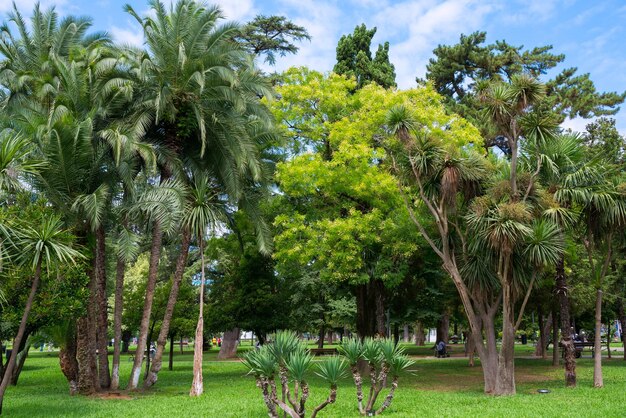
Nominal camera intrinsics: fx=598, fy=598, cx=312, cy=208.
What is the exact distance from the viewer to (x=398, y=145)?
67.1 ft

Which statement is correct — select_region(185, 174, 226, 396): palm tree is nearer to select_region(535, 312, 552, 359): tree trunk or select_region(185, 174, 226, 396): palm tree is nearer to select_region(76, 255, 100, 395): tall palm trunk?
select_region(76, 255, 100, 395): tall palm trunk

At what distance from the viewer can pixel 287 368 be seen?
11.9 metres

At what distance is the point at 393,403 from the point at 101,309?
1161 cm

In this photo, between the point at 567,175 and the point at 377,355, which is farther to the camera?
the point at 567,175

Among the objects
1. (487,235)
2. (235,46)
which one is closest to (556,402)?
(487,235)

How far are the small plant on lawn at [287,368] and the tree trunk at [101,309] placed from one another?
1022 centimetres

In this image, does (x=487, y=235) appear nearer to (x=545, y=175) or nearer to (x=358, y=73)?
(x=545, y=175)

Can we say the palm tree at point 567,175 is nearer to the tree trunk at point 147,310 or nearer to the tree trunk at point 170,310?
the tree trunk at point 170,310

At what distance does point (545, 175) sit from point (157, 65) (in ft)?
44.6

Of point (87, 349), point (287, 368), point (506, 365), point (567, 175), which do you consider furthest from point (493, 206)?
point (87, 349)

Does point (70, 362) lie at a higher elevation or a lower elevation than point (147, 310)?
lower

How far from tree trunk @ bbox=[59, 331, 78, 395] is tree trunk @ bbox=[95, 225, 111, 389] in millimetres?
A: 889

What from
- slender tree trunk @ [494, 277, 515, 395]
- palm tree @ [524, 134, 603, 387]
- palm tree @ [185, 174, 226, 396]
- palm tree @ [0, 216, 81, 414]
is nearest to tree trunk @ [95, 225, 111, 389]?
palm tree @ [185, 174, 226, 396]

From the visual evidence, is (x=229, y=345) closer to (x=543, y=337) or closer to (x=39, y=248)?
(x=543, y=337)
